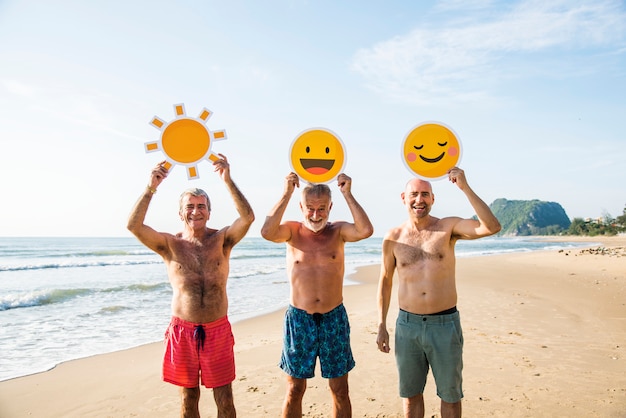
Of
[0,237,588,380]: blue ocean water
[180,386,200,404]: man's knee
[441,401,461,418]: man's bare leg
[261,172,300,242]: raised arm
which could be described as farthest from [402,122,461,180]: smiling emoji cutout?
[0,237,588,380]: blue ocean water

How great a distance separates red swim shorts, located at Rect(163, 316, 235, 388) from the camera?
133 inches

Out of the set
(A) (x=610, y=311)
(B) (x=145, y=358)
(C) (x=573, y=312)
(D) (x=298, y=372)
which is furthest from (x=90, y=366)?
(A) (x=610, y=311)

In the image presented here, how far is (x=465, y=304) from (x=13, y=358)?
912cm

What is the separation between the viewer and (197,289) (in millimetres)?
3498

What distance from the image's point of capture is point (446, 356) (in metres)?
3.34

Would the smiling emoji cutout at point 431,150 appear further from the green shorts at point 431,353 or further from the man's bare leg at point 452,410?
the man's bare leg at point 452,410

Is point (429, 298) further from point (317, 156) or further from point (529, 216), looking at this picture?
point (529, 216)

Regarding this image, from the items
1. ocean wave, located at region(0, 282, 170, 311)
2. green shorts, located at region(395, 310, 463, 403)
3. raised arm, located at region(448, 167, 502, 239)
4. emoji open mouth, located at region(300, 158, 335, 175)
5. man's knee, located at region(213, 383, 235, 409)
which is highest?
emoji open mouth, located at region(300, 158, 335, 175)

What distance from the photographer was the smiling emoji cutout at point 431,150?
12.2ft

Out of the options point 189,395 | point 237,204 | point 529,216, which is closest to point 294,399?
point 189,395

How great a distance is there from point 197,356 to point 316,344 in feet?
3.16

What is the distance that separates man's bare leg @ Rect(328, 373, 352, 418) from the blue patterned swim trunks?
6 centimetres

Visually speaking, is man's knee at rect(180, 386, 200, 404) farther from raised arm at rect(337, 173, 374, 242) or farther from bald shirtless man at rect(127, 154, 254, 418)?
raised arm at rect(337, 173, 374, 242)

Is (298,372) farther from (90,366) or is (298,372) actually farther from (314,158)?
(90,366)
